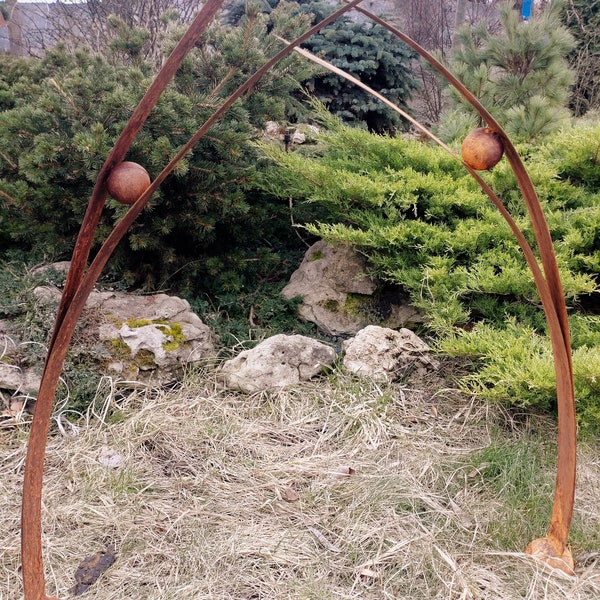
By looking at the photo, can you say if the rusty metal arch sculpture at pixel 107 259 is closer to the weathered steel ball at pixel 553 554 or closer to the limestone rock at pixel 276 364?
the weathered steel ball at pixel 553 554

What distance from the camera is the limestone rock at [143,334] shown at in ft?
8.99

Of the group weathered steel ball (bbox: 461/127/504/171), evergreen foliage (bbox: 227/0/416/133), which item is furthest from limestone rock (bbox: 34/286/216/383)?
evergreen foliage (bbox: 227/0/416/133)

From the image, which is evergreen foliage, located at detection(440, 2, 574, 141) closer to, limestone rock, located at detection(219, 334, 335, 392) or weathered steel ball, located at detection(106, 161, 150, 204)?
limestone rock, located at detection(219, 334, 335, 392)

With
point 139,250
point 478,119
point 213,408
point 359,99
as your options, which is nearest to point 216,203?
point 139,250

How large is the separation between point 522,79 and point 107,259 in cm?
382

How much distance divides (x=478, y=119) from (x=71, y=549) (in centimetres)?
375

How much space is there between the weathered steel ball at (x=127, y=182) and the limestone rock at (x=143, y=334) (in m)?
1.61

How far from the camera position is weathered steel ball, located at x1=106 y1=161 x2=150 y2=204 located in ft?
4.10

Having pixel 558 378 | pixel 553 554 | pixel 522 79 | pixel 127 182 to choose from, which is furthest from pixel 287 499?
pixel 522 79

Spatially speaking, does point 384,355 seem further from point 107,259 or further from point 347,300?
point 107,259

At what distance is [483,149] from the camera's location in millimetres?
1332

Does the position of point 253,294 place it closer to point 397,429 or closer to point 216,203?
point 216,203

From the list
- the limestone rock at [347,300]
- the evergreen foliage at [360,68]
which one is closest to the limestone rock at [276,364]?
the limestone rock at [347,300]

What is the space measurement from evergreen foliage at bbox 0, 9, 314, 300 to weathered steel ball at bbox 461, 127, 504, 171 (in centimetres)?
181
